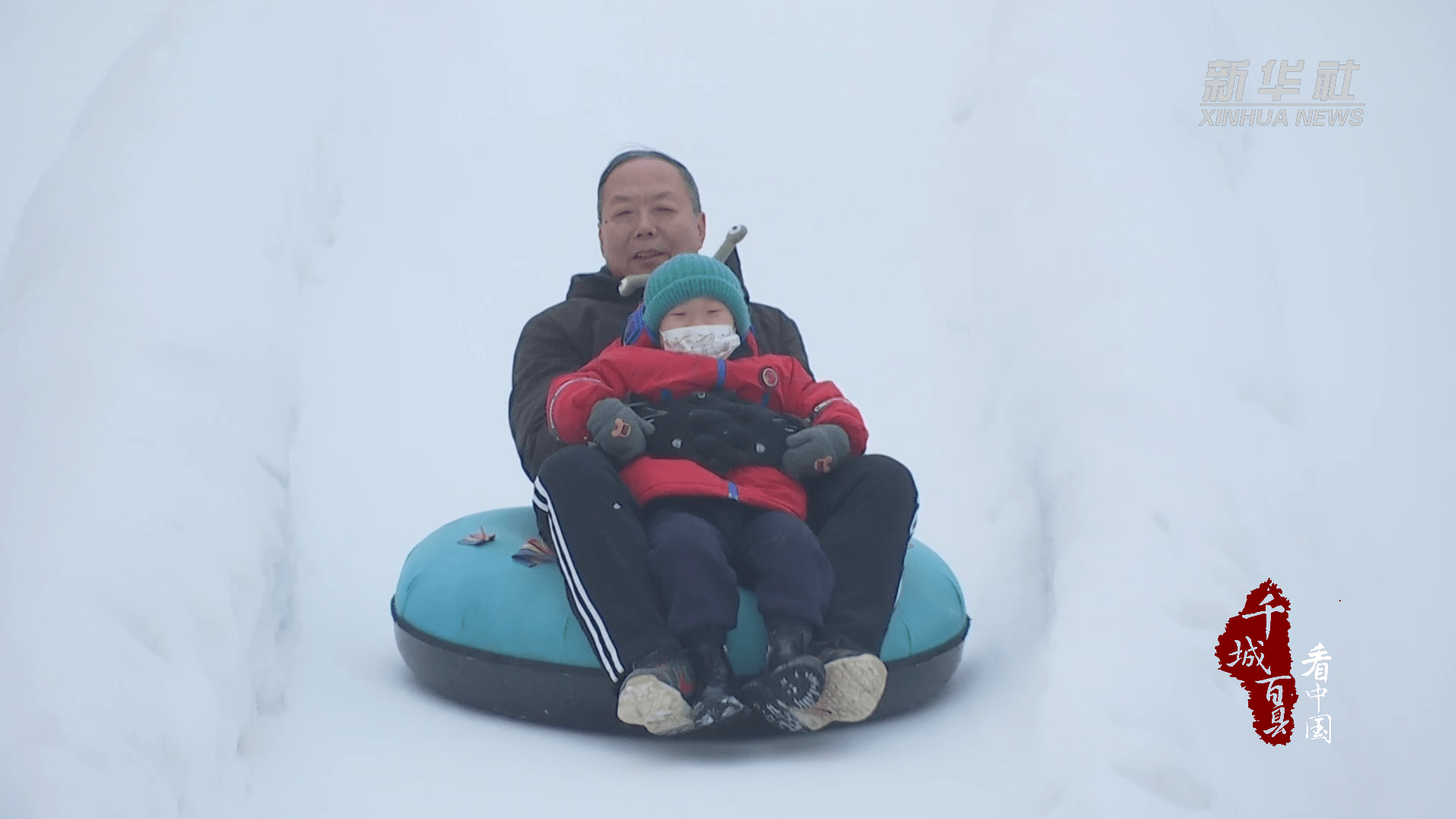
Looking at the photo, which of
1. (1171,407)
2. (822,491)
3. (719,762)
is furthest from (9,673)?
(1171,407)

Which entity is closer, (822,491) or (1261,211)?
(822,491)

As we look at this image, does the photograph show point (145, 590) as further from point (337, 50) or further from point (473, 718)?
point (337, 50)

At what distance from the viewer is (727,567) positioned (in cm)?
175

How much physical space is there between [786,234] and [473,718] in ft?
10.3

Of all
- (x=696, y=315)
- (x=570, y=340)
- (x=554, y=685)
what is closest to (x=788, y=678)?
(x=554, y=685)

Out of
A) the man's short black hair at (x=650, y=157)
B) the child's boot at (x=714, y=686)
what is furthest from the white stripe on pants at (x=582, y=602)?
the man's short black hair at (x=650, y=157)

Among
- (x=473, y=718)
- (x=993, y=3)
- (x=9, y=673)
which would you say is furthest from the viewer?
(x=993, y=3)

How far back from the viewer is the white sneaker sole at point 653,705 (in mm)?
1601

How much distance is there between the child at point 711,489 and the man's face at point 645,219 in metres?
0.34

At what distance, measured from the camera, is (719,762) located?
177 centimetres

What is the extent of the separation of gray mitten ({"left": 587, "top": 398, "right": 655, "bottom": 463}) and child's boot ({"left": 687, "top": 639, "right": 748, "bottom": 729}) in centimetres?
35

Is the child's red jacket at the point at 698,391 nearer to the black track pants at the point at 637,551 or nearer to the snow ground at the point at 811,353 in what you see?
the black track pants at the point at 637,551

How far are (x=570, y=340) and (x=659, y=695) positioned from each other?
95cm

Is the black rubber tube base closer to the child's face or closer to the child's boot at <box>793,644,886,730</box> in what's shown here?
the child's boot at <box>793,644,886,730</box>
